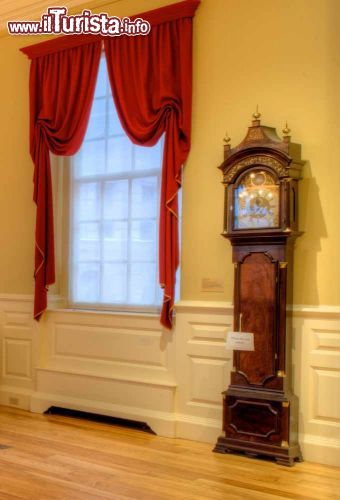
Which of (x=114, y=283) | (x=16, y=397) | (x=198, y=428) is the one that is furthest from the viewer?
(x=16, y=397)

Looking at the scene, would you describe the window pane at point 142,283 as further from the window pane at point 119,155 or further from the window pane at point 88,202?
the window pane at point 119,155

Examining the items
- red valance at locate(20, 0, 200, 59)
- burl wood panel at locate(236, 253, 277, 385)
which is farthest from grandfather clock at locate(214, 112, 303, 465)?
red valance at locate(20, 0, 200, 59)

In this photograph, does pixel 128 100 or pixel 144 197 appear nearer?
pixel 128 100

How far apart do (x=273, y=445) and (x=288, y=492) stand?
547mm

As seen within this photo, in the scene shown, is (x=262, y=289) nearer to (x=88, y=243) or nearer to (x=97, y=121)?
(x=88, y=243)

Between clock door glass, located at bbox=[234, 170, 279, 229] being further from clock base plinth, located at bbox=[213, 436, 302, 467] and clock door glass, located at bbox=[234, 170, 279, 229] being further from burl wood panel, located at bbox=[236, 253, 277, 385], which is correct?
clock base plinth, located at bbox=[213, 436, 302, 467]

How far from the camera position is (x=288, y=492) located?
12.1 ft

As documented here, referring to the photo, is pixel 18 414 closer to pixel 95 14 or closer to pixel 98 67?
pixel 98 67

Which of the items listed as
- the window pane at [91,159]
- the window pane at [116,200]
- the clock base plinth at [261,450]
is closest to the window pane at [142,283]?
the window pane at [116,200]

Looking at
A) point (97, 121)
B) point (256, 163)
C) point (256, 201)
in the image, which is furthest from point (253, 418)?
point (97, 121)

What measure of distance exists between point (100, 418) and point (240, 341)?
1.60m

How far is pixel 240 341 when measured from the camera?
4379 mm

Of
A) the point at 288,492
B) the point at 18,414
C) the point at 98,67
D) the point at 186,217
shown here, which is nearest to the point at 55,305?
the point at 18,414

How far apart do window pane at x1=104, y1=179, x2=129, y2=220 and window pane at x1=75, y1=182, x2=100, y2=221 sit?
Answer: 0.10 meters
